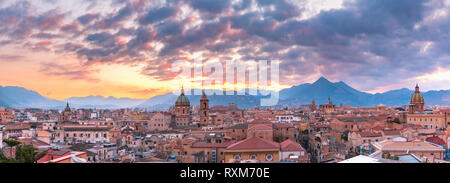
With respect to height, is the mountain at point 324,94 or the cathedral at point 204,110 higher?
the mountain at point 324,94

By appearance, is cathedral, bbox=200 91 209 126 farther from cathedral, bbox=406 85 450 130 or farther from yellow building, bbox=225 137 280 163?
yellow building, bbox=225 137 280 163

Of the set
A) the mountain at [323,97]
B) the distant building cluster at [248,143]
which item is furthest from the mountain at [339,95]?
the distant building cluster at [248,143]

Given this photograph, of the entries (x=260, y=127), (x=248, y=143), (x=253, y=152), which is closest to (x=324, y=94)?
(x=260, y=127)

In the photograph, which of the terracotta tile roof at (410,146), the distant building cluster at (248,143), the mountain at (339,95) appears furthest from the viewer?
the mountain at (339,95)

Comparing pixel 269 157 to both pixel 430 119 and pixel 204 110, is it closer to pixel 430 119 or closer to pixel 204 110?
pixel 204 110

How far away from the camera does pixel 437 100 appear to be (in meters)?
72.9

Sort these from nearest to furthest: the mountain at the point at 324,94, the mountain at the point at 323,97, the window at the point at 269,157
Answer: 1. the window at the point at 269,157
2. the mountain at the point at 323,97
3. the mountain at the point at 324,94

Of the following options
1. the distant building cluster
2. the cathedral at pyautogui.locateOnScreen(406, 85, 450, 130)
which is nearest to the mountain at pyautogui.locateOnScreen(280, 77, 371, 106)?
the cathedral at pyautogui.locateOnScreen(406, 85, 450, 130)

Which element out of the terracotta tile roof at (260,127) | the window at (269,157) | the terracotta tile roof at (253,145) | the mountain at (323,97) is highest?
the mountain at (323,97)

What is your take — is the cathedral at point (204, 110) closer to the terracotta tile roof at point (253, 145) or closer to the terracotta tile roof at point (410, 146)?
the terracotta tile roof at point (253, 145)

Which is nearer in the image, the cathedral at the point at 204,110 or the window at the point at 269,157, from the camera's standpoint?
the window at the point at 269,157

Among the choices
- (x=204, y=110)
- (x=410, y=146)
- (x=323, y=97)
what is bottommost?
(x=410, y=146)
